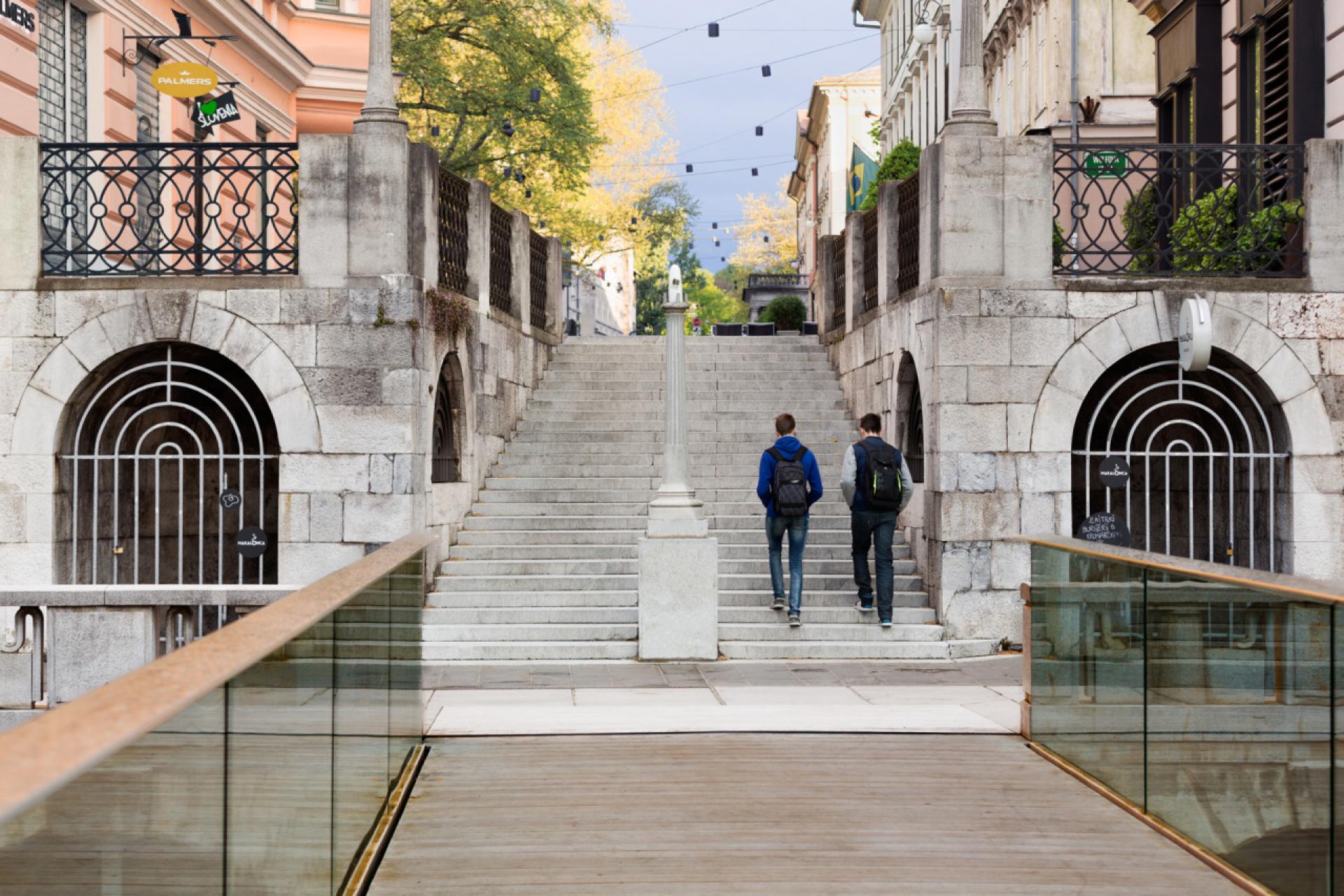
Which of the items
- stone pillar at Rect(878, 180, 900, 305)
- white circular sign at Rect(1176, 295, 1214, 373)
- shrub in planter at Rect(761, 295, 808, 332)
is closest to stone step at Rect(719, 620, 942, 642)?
white circular sign at Rect(1176, 295, 1214, 373)

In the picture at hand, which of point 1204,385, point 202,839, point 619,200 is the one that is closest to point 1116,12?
point 1204,385

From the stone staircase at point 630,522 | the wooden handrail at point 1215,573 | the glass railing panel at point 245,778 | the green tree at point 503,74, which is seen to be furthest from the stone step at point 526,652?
the green tree at point 503,74

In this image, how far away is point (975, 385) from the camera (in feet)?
43.8

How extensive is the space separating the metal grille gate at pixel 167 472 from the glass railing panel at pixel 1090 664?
23.8 ft

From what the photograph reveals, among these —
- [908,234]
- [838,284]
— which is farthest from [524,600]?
[838,284]

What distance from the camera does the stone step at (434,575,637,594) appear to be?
14.0 metres

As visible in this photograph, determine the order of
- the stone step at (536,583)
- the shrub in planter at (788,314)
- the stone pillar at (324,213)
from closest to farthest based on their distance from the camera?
the stone pillar at (324,213), the stone step at (536,583), the shrub in planter at (788,314)

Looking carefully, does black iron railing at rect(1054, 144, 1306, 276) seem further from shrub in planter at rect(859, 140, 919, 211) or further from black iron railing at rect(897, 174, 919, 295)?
shrub in planter at rect(859, 140, 919, 211)

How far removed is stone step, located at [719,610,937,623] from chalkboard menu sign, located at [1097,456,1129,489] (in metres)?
1.88

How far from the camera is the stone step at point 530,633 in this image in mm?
13055

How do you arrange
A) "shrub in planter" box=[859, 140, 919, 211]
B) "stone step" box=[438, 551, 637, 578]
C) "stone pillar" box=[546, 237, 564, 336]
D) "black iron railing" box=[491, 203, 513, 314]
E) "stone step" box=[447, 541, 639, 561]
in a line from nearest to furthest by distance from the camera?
"stone step" box=[438, 551, 637, 578]
"stone step" box=[447, 541, 639, 561]
"black iron railing" box=[491, 203, 513, 314]
"stone pillar" box=[546, 237, 564, 336]
"shrub in planter" box=[859, 140, 919, 211]

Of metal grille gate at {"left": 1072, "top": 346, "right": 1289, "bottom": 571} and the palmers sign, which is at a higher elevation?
the palmers sign

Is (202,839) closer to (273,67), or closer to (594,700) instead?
(594,700)

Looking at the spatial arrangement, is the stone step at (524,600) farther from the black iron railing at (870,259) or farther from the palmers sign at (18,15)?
the palmers sign at (18,15)
